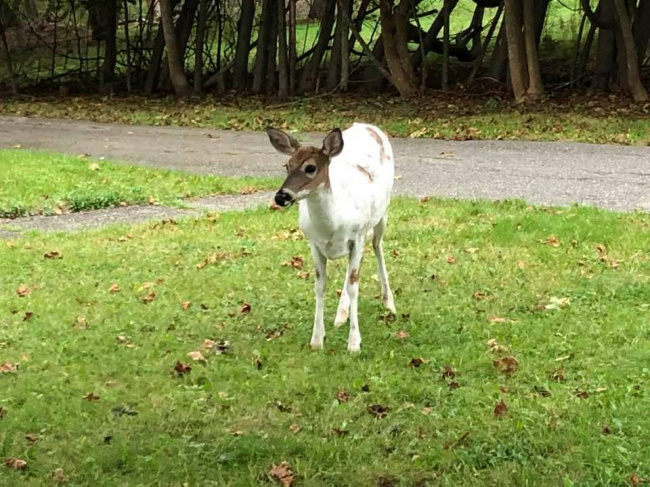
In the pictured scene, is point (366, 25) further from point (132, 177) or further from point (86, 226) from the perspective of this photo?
point (86, 226)

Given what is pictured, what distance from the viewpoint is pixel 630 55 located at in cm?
1777

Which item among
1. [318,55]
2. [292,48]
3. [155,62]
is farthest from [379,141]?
[155,62]

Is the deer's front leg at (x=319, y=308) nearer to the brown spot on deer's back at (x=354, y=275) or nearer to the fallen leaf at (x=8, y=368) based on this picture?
the brown spot on deer's back at (x=354, y=275)

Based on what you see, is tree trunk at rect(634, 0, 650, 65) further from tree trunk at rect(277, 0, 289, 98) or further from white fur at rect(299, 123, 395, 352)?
white fur at rect(299, 123, 395, 352)

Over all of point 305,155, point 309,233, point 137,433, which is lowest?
point 137,433

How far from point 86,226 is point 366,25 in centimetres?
1497

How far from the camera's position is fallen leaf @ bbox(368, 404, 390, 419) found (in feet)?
16.6

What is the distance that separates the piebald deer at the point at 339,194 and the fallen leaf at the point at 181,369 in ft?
2.65

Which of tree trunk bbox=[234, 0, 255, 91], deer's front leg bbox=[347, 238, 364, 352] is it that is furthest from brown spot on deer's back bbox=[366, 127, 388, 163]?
tree trunk bbox=[234, 0, 255, 91]

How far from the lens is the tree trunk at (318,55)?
21906mm

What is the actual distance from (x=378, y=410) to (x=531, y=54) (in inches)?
549

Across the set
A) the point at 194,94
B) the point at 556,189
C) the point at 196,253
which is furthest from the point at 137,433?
the point at 194,94

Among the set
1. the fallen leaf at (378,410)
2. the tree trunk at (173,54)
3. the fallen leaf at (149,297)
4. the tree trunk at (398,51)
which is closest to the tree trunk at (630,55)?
the tree trunk at (398,51)

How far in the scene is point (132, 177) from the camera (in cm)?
1248
